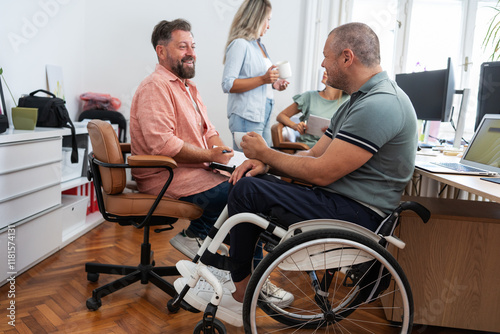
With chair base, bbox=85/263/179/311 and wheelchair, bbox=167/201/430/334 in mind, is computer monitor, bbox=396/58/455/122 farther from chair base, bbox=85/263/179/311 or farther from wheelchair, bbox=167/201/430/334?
chair base, bbox=85/263/179/311

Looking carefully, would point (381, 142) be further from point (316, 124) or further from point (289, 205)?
point (316, 124)

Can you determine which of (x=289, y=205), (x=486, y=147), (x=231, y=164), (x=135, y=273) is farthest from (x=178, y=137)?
(x=486, y=147)

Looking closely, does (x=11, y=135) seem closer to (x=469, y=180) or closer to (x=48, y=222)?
(x=48, y=222)

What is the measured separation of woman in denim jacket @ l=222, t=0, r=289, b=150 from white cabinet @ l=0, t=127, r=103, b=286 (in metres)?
1.03

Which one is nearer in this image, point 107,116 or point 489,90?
point 489,90

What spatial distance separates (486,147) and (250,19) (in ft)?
5.22

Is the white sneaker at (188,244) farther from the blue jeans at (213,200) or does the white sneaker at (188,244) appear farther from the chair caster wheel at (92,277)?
the chair caster wheel at (92,277)

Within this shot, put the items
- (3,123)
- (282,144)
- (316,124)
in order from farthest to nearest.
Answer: (282,144)
(316,124)
(3,123)

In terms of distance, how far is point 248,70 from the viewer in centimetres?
286

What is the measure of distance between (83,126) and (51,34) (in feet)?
2.56

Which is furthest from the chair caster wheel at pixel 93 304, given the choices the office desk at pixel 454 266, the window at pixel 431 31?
the window at pixel 431 31

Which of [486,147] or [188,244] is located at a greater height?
[486,147]

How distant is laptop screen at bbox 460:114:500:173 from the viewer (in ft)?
6.02

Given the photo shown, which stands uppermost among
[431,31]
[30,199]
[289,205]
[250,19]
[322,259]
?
[431,31]
